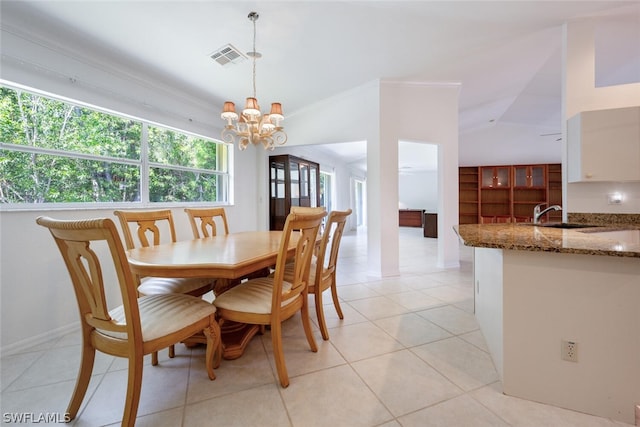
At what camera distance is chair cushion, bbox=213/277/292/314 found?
1528mm

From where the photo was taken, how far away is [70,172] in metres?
2.39

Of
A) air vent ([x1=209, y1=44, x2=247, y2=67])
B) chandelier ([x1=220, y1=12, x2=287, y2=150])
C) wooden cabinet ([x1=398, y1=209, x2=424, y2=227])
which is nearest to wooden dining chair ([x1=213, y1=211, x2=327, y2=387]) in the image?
chandelier ([x1=220, y1=12, x2=287, y2=150])

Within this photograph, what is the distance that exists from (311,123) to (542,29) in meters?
3.06

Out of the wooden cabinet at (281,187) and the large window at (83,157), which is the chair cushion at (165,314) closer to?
the large window at (83,157)

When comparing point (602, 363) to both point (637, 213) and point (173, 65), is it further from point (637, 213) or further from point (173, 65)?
point (173, 65)

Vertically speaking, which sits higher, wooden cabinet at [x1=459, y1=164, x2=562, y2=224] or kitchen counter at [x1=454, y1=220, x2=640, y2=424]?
wooden cabinet at [x1=459, y1=164, x2=562, y2=224]

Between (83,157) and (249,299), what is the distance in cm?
225

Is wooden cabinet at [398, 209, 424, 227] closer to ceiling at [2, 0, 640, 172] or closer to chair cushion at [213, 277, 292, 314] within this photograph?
ceiling at [2, 0, 640, 172]

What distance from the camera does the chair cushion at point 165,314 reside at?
48.8 inches

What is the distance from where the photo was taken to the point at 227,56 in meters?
2.74

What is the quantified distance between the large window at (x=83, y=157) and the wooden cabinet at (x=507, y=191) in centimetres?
772

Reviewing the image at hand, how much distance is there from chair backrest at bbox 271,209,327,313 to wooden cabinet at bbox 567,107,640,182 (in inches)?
102

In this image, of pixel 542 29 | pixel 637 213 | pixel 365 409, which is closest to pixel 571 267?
pixel 365 409

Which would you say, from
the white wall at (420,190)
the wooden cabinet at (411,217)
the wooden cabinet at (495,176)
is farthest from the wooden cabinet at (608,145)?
the white wall at (420,190)
